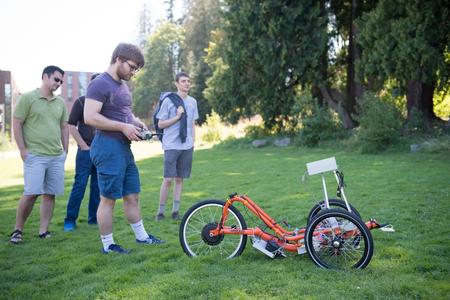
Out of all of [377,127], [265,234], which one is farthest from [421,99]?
[265,234]

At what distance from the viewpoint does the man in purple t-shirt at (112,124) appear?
14.6ft

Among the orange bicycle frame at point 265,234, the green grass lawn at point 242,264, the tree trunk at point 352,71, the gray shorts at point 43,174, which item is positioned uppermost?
the tree trunk at point 352,71

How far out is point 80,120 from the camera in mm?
6273

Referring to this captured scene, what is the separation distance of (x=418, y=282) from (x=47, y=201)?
419cm

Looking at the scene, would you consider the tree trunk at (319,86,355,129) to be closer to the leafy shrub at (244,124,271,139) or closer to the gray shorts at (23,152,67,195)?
the leafy shrub at (244,124,271,139)

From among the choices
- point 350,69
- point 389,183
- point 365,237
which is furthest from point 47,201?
point 350,69

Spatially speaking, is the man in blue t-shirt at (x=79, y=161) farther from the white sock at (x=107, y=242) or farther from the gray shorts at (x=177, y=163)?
the white sock at (x=107, y=242)

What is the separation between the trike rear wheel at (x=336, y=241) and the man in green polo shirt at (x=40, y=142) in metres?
3.13

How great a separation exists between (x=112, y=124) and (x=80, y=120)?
204 centimetres

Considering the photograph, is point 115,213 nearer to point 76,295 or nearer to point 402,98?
point 76,295

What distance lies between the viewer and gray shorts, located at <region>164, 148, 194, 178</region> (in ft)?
21.1

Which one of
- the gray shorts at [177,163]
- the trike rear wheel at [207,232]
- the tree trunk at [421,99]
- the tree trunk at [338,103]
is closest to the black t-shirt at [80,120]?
the gray shorts at [177,163]

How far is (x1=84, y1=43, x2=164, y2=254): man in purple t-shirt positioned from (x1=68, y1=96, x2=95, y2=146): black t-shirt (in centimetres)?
168

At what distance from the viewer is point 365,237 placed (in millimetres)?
4020
